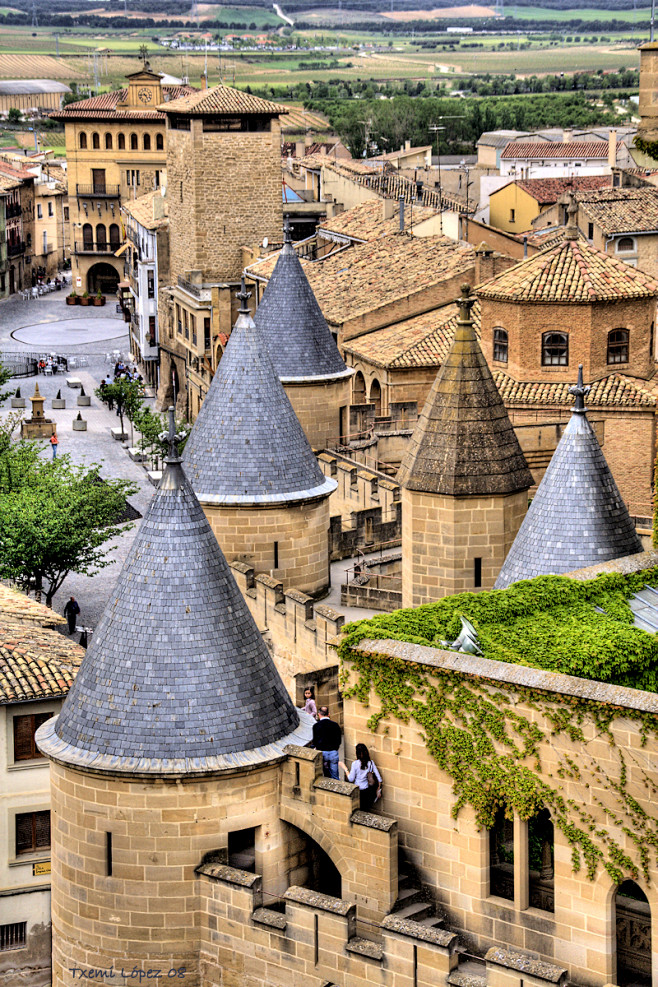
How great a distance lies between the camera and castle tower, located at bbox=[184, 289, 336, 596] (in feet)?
128

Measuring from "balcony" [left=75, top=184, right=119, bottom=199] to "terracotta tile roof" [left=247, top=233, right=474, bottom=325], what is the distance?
68.0m

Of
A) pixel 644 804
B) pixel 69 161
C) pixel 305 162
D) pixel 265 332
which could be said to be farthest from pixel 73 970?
pixel 69 161

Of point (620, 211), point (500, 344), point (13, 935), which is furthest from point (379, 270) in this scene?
point (13, 935)

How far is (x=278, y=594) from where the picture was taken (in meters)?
37.0

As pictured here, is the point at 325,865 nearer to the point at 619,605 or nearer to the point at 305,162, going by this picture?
the point at 619,605

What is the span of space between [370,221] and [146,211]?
72.8 feet

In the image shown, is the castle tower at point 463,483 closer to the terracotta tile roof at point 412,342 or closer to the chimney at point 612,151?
the terracotta tile roof at point 412,342

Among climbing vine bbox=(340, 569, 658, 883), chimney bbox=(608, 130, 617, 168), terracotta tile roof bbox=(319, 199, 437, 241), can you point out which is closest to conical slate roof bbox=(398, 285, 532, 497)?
climbing vine bbox=(340, 569, 658, 883)

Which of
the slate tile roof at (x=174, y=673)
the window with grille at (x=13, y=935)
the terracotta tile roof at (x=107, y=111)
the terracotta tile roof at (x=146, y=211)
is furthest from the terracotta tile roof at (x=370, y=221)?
the slate tile roof at (x=174, y=673)

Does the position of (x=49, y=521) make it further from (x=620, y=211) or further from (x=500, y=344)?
(x=620, y=211)

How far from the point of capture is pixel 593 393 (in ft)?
186

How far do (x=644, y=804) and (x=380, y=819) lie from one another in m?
3.88

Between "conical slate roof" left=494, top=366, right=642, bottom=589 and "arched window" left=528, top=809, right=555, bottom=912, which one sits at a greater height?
"conical slate roof" left=494, top=366, right=642, bottom=589

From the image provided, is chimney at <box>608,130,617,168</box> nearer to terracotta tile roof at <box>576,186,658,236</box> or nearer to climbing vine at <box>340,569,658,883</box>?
terracotta tile roof at <box>576,186,658,236</box>
